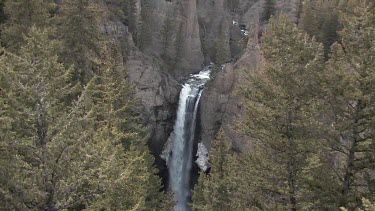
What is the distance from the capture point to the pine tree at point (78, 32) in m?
25.8

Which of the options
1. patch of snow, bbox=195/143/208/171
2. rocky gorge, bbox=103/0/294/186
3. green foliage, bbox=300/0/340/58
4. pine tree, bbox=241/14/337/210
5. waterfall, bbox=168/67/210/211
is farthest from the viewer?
green foliage, bbox=300/0/340/58

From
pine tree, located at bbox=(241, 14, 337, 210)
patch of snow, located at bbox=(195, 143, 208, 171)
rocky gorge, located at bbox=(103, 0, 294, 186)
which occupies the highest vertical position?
pine tree, located at bbox=(241, 14, 337, 210)

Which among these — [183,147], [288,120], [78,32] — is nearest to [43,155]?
[288,120]

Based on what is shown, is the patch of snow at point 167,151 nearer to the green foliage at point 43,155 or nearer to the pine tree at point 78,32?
the pine tree at point 78,32

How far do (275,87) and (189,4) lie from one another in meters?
49.4

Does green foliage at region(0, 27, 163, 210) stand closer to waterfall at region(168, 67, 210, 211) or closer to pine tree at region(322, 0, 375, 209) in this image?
pine tree at region(322, 0, 375, 209)

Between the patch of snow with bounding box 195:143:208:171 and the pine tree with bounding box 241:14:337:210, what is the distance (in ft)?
81.2

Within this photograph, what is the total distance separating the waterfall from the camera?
137 ft

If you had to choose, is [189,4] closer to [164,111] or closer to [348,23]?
[164,111]

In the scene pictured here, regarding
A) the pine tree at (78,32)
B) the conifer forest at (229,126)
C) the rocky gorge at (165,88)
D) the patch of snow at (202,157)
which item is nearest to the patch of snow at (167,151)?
the rocky gorge at (165,88)

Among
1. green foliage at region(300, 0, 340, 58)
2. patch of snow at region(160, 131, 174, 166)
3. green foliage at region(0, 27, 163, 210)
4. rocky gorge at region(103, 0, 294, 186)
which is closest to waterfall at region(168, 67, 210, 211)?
patch of snow at region(160, 131, 174, 166)

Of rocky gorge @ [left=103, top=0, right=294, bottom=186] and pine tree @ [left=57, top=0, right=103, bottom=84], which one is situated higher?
pine tree @ [left=57, top=0, right=103, bottom=84]

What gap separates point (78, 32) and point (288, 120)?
16882 millimetres

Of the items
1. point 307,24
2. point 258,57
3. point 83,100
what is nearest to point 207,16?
point 307,24
